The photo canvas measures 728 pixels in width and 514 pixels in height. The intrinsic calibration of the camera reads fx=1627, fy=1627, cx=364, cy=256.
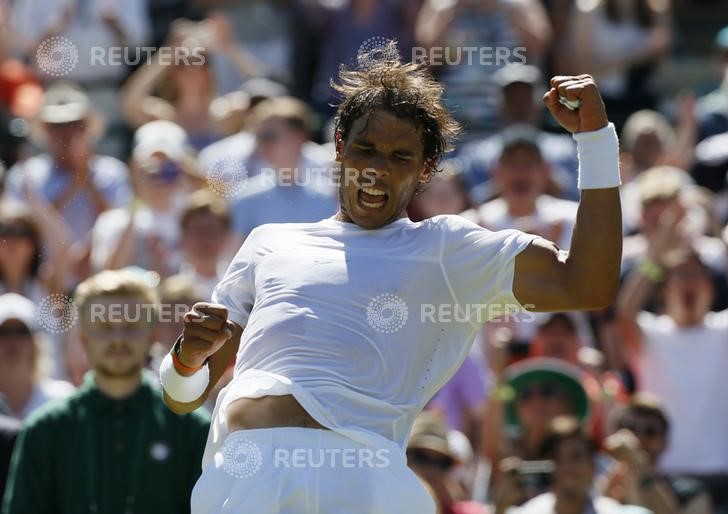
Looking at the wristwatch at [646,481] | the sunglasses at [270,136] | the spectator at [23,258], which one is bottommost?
the wristwatch at [646,481]

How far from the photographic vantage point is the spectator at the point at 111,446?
19.2 feet

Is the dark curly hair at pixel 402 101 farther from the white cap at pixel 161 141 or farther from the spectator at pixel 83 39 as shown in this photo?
the spectator at pixel 83 39

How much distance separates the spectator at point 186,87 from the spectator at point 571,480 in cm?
377

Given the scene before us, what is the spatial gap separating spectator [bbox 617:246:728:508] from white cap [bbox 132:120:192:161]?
2.62 m

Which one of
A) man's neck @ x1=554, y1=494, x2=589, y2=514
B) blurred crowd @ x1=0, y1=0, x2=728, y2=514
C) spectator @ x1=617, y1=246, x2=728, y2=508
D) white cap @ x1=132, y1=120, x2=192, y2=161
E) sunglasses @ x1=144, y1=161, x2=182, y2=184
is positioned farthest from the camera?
white cap @ x1=132, y1=120, x2=192, y2=161

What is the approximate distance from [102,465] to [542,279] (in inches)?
98.2

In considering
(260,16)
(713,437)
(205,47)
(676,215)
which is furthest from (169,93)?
(713,437)

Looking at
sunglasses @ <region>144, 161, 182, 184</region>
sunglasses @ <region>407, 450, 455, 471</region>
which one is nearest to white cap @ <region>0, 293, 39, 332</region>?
sunglasses @ <region>144, 161, 182, 184</region>

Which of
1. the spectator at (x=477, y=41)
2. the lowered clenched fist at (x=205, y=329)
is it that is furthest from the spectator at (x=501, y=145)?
the lowered clenched fist at (x=205, y=329)

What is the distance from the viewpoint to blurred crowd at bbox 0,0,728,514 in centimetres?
666

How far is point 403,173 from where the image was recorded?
416cm

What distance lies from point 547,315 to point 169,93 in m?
3.45

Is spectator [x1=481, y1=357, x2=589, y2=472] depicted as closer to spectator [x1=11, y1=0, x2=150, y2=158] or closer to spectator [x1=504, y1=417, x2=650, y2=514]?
spectator [x1=504, y1=417, x2=650, y2=514]

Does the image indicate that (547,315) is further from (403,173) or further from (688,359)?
(403,173)
